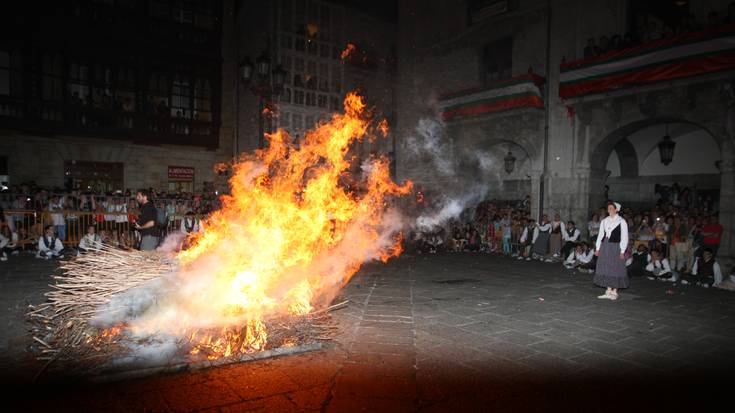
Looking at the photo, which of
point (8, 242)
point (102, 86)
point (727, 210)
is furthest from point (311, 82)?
point (727, 210)

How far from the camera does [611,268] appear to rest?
29.0ft

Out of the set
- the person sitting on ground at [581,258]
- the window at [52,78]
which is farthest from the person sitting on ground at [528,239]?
the window at [52,78]

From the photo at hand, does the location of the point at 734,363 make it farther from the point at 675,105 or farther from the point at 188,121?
the point at 188,121

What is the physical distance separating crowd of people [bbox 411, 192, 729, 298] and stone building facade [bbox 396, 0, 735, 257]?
3.48 feet

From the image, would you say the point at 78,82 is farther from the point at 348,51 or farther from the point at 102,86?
the point at 348,51

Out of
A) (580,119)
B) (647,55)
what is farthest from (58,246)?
(647,55)

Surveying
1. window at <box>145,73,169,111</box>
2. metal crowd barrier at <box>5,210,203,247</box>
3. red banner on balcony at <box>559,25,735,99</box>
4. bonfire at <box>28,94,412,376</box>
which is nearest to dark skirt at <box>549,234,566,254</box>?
red banner on balcony at <box>559,25,735,99</box>

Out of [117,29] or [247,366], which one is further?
[117,29]

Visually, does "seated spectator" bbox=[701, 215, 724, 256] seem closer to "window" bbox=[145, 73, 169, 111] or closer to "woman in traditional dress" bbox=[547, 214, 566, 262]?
"woman in traditional dress" bbox=[547, 214, 566, 262]

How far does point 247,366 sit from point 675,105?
14.3 meters

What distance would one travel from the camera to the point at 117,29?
65.5 ft

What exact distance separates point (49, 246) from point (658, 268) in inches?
652

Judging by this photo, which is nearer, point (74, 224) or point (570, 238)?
point (74, 224)

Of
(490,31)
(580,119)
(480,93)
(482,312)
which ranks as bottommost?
(482,312)
